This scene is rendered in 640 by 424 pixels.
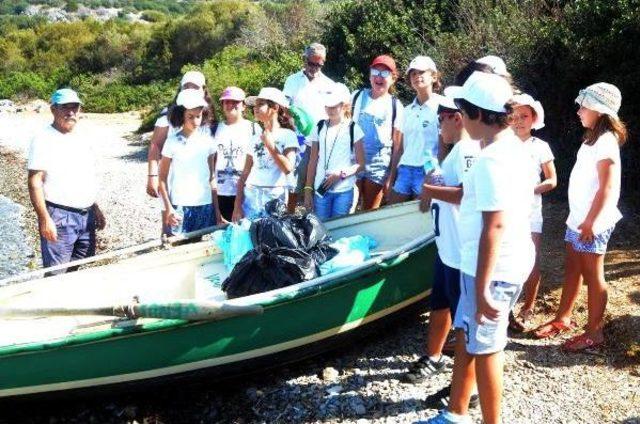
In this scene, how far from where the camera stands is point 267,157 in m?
5.31

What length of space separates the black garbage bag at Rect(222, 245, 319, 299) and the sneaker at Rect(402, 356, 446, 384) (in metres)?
0.93

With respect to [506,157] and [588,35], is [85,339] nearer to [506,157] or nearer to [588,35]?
[506,157]

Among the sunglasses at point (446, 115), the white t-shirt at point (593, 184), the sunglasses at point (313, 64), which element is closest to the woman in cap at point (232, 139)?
the sunglasses at point (313, 64)

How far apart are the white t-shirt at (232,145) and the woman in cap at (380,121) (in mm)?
903

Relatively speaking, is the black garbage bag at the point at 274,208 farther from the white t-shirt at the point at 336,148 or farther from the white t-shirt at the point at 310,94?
the white t-shirt at the point at 310,94

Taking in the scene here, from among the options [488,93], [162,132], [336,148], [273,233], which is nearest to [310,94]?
[336,148]

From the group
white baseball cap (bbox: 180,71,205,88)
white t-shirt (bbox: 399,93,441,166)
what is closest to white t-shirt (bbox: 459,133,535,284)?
white t-shirt (bbox: 399,93,441,166)

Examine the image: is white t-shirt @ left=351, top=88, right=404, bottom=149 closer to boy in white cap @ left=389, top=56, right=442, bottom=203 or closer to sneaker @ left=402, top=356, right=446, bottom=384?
boy in white cap @ left=389, top=56, right=442, bottom=203

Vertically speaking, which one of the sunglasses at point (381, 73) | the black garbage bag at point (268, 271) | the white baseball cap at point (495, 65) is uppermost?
the white baseball cap at point (495, 65)

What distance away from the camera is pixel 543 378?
445 cm

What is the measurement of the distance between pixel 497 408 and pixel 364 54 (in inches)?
418

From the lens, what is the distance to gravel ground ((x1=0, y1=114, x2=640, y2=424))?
416 cm

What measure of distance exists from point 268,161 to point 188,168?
63cm

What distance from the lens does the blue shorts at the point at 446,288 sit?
3.73 meters
